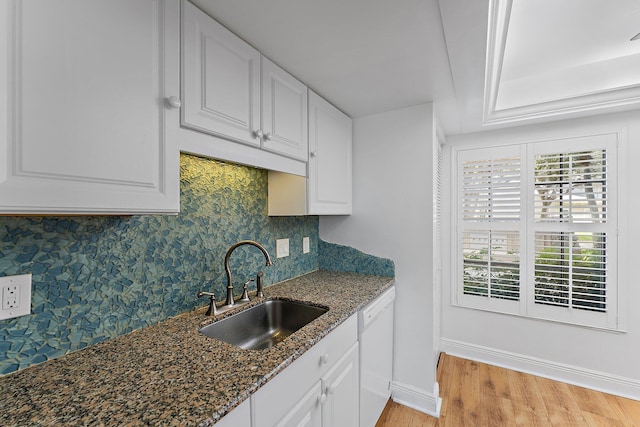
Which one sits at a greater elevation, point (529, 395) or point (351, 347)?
point (351, 347)

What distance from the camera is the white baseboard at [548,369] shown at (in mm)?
2143

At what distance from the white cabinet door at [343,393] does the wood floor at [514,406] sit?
0.61 meters

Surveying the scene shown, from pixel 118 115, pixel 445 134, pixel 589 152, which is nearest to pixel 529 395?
pixel 589 152

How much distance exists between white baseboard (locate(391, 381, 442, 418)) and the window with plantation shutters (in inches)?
39.2

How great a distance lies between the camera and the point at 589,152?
224cm

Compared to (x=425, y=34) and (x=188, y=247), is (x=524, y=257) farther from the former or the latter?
(x=188, y=247)

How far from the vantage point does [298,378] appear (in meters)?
1.04

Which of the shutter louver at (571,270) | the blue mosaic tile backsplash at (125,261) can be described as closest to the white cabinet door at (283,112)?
the blue mosaic tile backsplash at (125,261)

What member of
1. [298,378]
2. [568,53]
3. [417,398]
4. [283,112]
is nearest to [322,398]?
[298,378]

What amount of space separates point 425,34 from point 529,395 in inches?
103

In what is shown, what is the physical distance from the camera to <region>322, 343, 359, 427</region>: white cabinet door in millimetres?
1231

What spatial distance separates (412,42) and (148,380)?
1.64m

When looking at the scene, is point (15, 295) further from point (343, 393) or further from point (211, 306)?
point (343, 393)

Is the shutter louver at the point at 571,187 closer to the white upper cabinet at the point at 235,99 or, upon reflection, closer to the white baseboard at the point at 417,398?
the white baseboard at the point at 417,398
